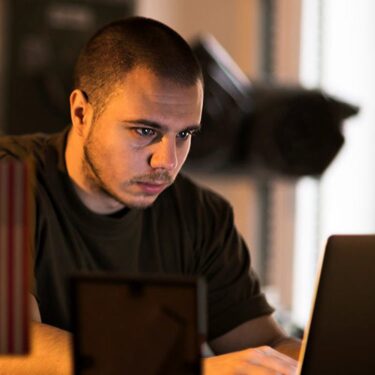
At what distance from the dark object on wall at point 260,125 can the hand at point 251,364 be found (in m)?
1.55

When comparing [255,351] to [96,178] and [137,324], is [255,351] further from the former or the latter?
[96,178]

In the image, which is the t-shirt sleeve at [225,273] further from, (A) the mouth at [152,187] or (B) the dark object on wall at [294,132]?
(B) the dark object on wall at [294,132]

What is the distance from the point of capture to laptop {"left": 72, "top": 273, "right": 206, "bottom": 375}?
0.79 m

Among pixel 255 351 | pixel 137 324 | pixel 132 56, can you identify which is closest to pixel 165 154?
pixel 132 56

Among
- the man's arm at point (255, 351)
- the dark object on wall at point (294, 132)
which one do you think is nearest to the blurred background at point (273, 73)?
the dark object on wall at point (294, 132)

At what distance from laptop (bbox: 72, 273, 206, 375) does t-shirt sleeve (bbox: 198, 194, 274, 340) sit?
2.81ft

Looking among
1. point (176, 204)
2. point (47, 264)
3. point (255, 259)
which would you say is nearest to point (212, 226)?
point (176, 204)

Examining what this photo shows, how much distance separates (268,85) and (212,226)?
1233mm

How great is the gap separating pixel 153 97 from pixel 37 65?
232cm

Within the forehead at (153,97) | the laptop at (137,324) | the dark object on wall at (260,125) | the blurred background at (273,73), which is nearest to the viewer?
the laptop at (137,324)

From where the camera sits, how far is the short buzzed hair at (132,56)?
1.41 metres

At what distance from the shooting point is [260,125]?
2703mm

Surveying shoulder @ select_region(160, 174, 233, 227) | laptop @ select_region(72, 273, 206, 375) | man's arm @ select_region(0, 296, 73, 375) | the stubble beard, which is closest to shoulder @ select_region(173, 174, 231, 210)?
shoulder @ select_region(160, 174, 233, 227)

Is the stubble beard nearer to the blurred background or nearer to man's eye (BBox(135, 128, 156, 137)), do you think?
man's eye (BBox(135, 128, 156, 137))
